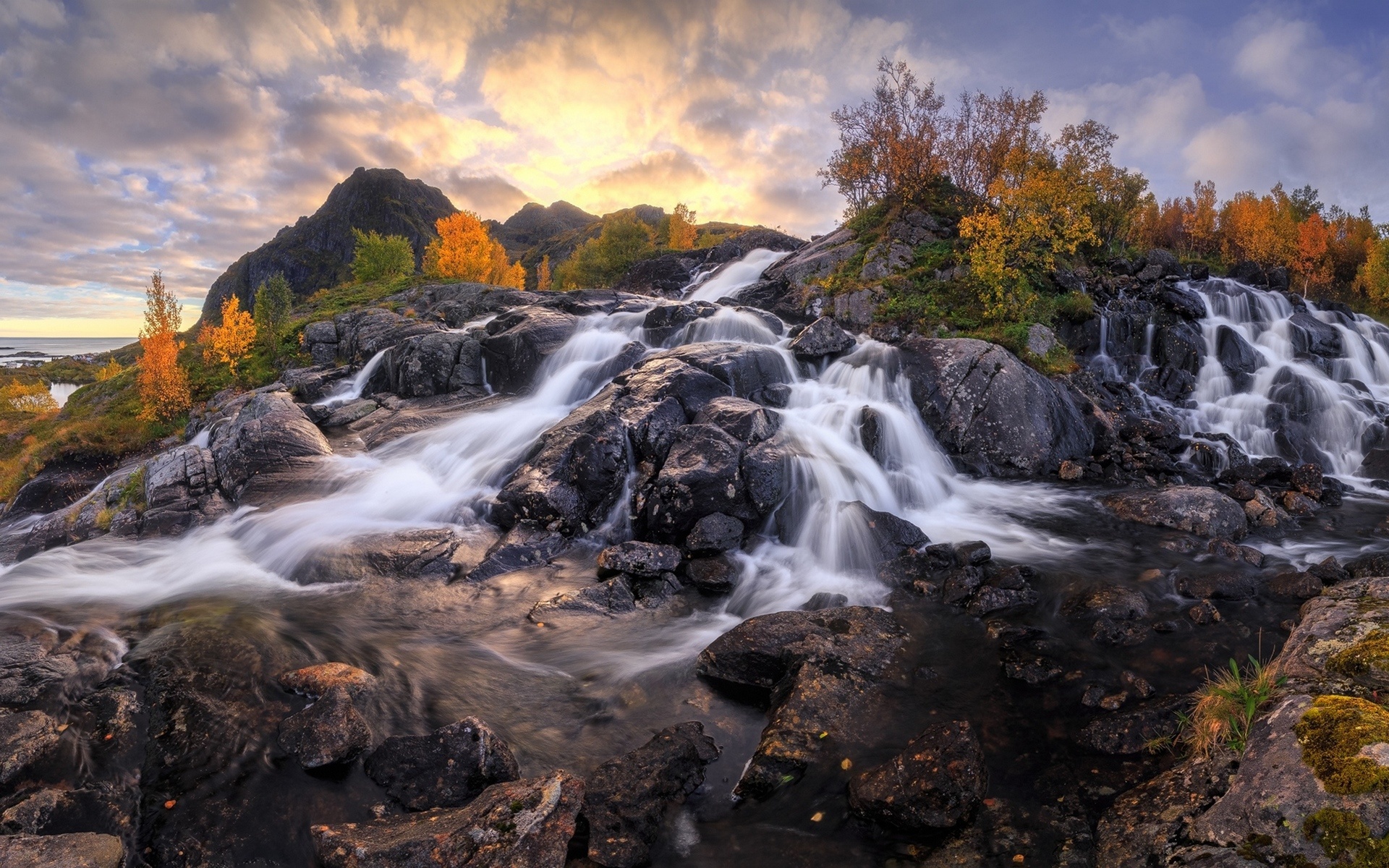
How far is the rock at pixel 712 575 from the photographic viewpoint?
40.0ft

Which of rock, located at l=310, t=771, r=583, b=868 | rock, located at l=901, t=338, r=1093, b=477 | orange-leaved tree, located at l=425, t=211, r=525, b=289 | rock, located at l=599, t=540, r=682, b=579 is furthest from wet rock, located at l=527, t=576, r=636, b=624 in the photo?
orange-leaved tree, located at l=425, t=211, r=525, b=289

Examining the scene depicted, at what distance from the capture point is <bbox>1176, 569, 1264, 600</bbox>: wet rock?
35.0 ft

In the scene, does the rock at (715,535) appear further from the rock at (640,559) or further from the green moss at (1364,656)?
the green moss at (1364,656)

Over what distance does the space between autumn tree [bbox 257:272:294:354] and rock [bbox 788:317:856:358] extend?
33173mm

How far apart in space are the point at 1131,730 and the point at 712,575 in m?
7.31

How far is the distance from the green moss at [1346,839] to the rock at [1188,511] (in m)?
12.5

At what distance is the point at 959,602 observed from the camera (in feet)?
35.7

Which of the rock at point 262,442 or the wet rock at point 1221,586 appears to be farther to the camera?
the rock at point 262,442

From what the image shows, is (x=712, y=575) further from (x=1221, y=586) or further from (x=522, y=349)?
(x=522, y=349)

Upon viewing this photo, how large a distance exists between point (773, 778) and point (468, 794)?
3349 millimetres

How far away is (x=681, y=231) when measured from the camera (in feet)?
243

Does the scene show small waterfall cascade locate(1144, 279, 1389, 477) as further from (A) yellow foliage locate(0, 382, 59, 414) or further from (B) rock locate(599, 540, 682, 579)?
(A) yellow foliage locate(0, 382, 59, 414)

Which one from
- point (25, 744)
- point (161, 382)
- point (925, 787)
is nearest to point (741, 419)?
point (925, 787)

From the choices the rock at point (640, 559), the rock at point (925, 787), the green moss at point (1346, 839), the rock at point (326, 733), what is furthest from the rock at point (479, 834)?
the rock at point (640, 559)
